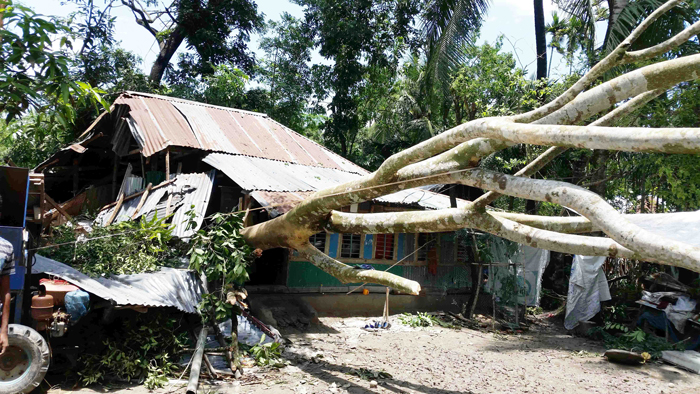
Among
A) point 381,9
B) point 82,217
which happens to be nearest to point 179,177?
point 82,217

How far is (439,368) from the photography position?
26.0ft

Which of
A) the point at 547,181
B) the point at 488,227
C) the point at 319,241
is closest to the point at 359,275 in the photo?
the point at 488,227

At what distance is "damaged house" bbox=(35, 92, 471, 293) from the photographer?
9.34 m

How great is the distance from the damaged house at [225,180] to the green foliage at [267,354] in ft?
6.92

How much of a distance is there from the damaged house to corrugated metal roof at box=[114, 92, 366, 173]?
0.03 m

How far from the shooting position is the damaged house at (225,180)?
9336 mm

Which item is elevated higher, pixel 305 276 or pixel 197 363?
pixel 305 276

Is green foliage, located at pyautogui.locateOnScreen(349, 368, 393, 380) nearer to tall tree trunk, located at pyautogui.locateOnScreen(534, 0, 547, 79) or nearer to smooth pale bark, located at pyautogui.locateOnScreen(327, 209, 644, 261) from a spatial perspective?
smooth pale bark, located at pyautogui.locateOnScreen(327, 209, 644, 261)

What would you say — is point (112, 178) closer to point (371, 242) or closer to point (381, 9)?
point (371, 242)

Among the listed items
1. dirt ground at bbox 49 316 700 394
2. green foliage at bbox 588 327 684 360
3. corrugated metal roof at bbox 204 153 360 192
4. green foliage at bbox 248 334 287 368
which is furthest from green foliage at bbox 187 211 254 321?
green foliage at bbox 588 327 684 360

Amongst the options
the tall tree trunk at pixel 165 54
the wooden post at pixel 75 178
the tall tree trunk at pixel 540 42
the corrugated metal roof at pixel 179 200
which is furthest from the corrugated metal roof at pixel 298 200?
the tall tree trunk at pixel 165 54

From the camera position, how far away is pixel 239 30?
65.7 ft

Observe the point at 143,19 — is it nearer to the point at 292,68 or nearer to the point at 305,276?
the point at 292,68

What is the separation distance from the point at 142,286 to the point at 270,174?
382 cm
